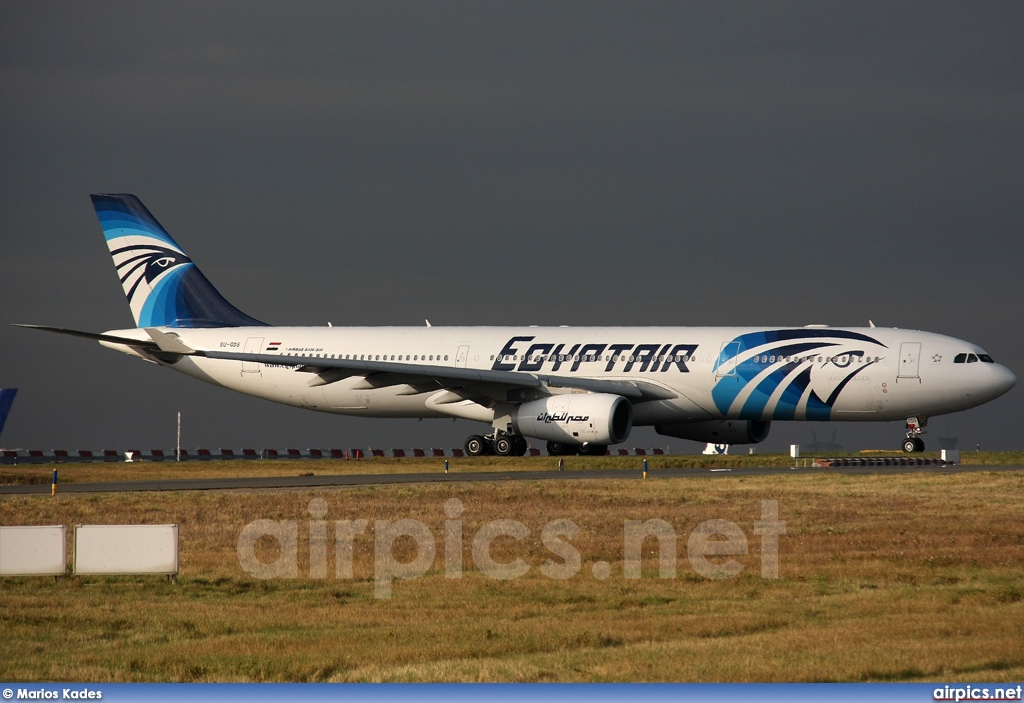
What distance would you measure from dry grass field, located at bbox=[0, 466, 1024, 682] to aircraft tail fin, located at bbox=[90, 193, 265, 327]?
85.9 feet

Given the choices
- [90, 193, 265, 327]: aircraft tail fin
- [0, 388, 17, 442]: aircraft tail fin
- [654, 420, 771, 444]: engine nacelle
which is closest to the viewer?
[0, 388, 17, 442]: aircraft tail fin

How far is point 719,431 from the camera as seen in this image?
42.3 metres

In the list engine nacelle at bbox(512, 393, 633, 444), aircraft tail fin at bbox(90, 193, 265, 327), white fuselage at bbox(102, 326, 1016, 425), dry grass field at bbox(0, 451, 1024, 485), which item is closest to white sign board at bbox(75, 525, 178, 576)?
dry grass field at bbox(0, 451, 1024, 485)

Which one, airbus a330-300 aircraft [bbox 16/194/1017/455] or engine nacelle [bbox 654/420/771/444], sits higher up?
airbus a330-300 aircraft [bbox 16/194/1017/455]

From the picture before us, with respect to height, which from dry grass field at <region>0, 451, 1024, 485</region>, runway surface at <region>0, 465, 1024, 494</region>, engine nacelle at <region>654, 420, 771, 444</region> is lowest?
runway surface at <region>0, 465, 1024, 494</region>

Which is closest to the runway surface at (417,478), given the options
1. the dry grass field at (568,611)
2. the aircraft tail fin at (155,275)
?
the dry grass field at (568,611)

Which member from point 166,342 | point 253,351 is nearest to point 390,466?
point 253,351

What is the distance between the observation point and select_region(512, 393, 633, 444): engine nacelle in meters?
37.1

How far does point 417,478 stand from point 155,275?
2104 centimetres

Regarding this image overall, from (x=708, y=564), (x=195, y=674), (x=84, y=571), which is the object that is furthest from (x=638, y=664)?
(x=84, y=571)

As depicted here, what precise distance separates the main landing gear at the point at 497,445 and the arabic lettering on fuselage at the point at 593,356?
2.12 m

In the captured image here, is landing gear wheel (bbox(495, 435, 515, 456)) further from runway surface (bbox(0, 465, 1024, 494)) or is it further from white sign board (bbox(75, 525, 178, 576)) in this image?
white sign board (bbox(75, 525, 178, 576))

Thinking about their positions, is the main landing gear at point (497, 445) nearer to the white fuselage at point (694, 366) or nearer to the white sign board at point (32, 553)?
the white fuselage at point (694, 366)

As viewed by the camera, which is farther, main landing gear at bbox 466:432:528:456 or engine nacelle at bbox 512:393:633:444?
main landing gear at bbox 466:432:528:456
